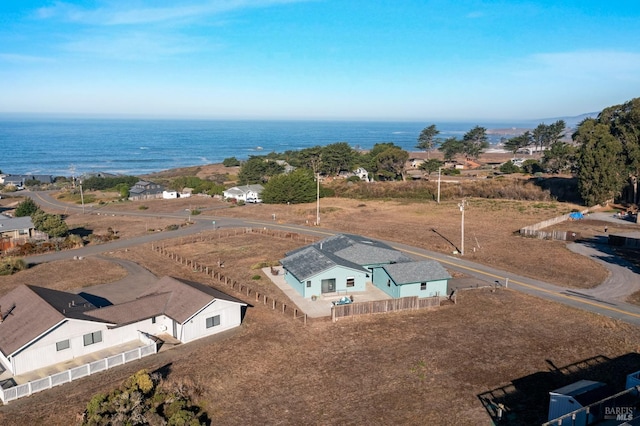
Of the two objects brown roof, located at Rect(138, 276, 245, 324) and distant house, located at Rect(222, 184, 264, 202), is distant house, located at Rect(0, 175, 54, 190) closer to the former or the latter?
distant house, located at Rect(222, 184, 264, 202)

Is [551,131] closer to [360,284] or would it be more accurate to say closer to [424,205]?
[424,205]

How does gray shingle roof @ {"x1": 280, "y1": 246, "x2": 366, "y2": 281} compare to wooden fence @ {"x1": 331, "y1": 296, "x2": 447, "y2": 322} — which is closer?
wooden fence @ {"x1": 331, "y1": 296, "x2": 447, "y2": 322}

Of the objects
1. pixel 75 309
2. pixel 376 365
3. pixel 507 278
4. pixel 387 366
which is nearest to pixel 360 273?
pixel 376 365

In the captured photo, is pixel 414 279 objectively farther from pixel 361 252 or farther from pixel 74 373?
pixel 74 373

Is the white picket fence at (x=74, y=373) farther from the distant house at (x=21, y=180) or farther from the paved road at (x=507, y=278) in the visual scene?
the distant house at (x=21, y=180)

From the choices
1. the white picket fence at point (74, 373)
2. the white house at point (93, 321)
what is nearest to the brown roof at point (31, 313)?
the white house at point (93, 321)

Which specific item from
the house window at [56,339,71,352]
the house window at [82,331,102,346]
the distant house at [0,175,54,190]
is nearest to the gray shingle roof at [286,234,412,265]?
the house window at [82,331,102,346]

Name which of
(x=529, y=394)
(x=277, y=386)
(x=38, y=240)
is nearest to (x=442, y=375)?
(x=529, y=394)
